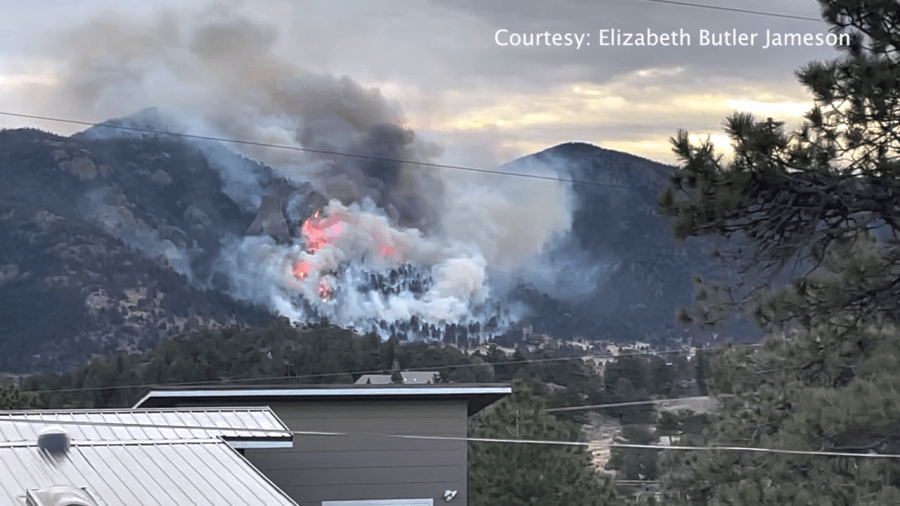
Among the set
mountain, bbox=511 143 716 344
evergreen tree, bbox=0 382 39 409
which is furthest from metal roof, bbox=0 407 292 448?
mountain, bbox=511 143 716 344

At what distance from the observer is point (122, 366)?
5316cm

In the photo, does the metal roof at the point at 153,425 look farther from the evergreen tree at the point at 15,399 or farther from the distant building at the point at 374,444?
the evergreen tree at the point at 15,399

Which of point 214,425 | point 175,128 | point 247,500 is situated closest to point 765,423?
point 214,425

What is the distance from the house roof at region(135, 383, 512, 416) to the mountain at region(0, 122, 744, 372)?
158ft

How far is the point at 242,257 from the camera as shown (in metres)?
91.9

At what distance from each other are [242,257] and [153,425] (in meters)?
84.7

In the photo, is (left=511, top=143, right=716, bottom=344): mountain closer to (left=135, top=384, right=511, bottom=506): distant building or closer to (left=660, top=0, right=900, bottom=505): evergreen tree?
(left=135, top=384, right=511, bottom=506): distant building

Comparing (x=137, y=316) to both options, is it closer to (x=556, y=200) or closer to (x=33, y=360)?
(x=33, y=360)

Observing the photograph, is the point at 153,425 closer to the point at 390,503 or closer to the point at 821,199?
the point at 390,503

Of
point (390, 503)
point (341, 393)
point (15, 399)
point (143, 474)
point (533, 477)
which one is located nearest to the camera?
point (143, 474)

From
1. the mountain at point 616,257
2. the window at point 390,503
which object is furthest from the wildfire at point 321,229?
Answer: the window at point 390,503

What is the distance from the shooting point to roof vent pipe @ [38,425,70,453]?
7.45m

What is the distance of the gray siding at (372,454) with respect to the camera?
11312mm

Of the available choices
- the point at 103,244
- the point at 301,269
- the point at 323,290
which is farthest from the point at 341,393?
the point at 301,269
